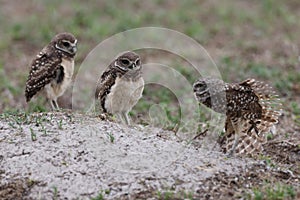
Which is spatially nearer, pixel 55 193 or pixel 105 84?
pixel 55 193

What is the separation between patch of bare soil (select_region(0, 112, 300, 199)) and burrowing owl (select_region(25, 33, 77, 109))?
3.75 feet

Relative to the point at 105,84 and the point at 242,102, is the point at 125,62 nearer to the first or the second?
the point at 105,84

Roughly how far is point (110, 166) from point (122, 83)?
5.34ft

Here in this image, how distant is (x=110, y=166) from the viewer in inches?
253

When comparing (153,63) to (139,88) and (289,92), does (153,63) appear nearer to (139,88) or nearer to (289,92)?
(289,92)

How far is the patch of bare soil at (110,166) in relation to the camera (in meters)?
6.19

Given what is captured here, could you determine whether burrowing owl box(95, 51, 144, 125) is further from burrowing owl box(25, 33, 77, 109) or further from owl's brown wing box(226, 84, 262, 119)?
owl's brown wing box(226, 84, 262, 119)

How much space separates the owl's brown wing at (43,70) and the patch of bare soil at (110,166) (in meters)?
1.13

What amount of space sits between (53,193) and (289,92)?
589 centimetres

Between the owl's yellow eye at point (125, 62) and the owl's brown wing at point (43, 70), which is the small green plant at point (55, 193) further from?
the owl's brown wing at point (43, 70)

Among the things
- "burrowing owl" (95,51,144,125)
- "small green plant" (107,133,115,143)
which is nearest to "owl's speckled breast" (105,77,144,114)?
"burrowing owl" (95,51,144,125)

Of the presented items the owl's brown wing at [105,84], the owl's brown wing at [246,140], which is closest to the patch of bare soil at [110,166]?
the owl's brown wing at [246,140]

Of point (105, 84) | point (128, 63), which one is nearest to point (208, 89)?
point (128, 63)

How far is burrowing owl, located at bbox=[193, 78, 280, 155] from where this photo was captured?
6.92m
